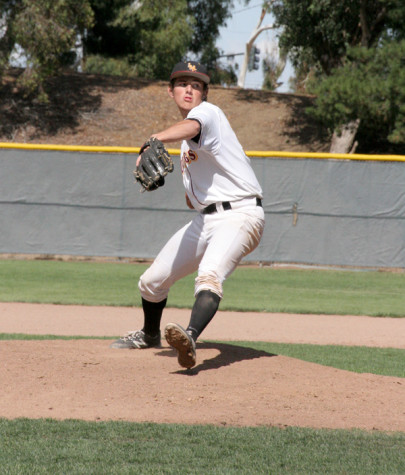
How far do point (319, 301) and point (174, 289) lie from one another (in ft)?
7.41

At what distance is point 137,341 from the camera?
5168 mm

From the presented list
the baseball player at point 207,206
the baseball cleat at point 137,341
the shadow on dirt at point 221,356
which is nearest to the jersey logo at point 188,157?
the baseball player at point 207,206

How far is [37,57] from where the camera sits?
20.8 m

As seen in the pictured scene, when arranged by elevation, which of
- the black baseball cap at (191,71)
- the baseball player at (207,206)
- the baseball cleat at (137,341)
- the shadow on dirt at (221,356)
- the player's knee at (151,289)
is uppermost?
the black baseball cap at (191,71)

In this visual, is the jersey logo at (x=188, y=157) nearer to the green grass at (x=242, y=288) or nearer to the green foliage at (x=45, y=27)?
the green grass at (x=242, y=288)

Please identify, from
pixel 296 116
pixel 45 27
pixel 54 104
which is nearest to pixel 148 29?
pixel 54 104

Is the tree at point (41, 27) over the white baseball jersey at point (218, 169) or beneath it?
over

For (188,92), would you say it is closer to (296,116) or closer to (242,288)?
(242,288)

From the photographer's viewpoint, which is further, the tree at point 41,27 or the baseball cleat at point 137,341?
the tree at point 41,27

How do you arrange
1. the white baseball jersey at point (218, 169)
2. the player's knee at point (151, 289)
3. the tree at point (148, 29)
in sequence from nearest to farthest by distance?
1. the white baseball jersey at point (218, 169)
2. the player's knee at point (151, 289)
3. the tree at point (148, 29)

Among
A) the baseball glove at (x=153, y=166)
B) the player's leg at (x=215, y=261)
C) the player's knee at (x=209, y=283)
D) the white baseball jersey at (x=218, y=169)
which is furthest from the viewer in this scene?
the white baseball jersey at (x=218, y=169)

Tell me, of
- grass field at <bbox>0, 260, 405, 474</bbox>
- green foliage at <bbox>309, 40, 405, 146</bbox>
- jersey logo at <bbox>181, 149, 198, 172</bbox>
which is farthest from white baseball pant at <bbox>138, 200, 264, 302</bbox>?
green foliage at <bbox>309, 40, 405, 146</bbox>

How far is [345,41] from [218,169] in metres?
19.9

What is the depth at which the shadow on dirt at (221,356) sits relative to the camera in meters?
4.42
